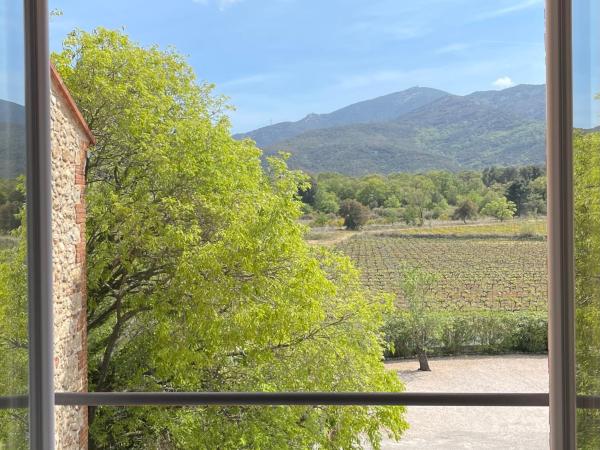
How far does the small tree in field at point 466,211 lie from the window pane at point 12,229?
417 cm

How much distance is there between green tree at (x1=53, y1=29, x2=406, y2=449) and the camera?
201 inches

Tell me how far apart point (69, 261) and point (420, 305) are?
2.91m

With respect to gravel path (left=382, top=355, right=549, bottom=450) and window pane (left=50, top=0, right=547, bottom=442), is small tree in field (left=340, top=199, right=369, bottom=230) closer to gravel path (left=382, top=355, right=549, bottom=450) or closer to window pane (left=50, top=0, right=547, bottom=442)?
window pane (left=50, top=0, right=547, bottom=442)

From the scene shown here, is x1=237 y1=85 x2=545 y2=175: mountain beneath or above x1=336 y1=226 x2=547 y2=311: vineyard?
above

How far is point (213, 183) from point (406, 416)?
8.51 feet

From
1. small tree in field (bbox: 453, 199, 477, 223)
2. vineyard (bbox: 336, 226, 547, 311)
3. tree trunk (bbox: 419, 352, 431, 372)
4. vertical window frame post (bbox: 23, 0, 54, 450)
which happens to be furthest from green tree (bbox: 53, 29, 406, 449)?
vertical window frame post (bbox: 23, 0, 54, 450)

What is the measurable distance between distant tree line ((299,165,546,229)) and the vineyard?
152 millimetres

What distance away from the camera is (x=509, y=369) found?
16.1ft

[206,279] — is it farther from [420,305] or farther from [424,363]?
[424,363]

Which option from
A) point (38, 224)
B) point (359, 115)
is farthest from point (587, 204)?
point (359, 115)

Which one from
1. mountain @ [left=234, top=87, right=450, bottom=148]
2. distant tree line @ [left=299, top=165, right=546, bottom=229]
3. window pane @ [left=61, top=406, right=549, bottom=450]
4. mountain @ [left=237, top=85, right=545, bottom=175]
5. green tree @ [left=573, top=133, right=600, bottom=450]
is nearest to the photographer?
green tree @ [left=573, top=133, right=600, bottom=450]

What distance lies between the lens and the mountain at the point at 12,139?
113 cm

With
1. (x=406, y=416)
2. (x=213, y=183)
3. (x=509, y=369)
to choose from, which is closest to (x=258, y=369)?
(x=406, y=416)

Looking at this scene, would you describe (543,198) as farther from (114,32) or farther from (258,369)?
(114,32)
